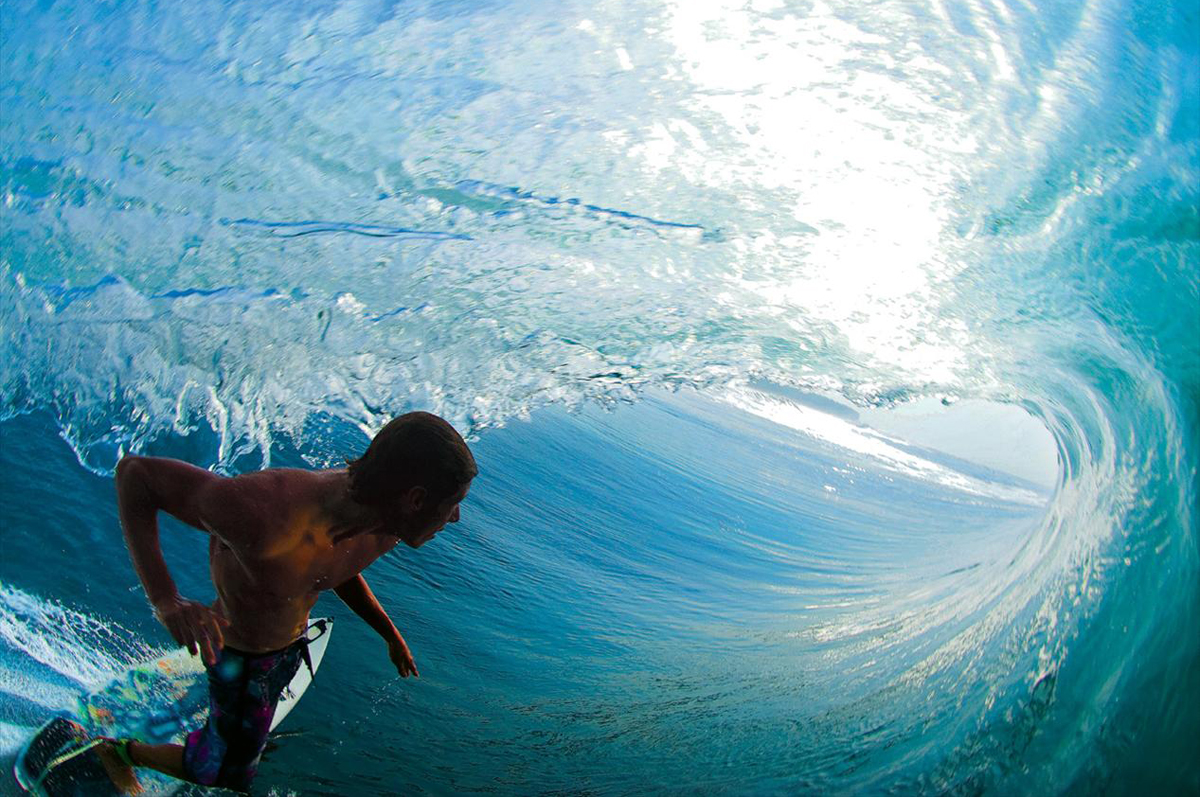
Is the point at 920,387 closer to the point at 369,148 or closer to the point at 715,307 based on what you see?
the point at 715,307

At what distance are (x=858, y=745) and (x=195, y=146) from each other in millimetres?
3330

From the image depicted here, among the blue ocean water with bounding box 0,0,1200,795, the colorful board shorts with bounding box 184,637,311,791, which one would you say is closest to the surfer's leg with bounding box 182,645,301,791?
the colorful board shorts with bounding box 184,637,311,791

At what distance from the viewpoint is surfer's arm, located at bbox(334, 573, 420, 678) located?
7.48 feet

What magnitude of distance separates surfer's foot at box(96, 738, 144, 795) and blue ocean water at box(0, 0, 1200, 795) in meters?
0.60

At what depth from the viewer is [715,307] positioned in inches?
126

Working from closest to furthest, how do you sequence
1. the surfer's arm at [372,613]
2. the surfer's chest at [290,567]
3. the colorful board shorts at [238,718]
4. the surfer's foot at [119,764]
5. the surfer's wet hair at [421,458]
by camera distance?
1. the surfer's wet hair at [421,458]
2. the surfer's chest at [290,567]
3. the colorful board shorts at [238,718]
4. the surfer's arm at [372,613]
5. the surfer's foot at [119,764]

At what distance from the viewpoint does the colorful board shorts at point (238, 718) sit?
2.10 meters

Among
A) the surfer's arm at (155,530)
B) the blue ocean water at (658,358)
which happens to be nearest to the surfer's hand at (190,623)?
the surfer's arm at (155,530)

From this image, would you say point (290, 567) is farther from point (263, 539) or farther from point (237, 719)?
point (237, 719)

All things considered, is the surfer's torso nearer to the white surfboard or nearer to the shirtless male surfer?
the shirtless male surfer

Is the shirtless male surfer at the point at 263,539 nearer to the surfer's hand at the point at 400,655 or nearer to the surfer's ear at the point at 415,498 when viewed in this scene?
the surfer's ear at the point at 415,498

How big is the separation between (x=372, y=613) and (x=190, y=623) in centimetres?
74

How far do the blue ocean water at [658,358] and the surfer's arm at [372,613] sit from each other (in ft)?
3.64

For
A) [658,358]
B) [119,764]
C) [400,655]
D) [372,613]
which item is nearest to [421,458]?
[372,613]
